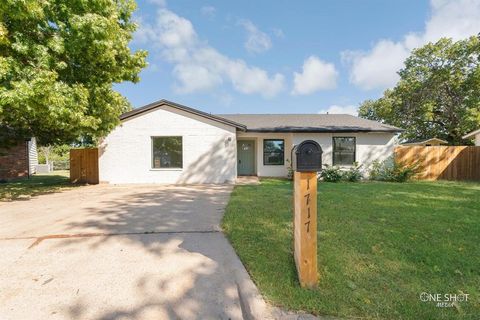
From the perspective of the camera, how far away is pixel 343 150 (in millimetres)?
13391

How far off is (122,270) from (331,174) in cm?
1104

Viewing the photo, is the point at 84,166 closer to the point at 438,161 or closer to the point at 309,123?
the point at 309,123

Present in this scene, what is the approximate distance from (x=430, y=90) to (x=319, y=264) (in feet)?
87.2

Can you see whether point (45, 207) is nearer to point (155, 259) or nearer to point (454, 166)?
point (155, 259)

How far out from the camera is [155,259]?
11.4 ft

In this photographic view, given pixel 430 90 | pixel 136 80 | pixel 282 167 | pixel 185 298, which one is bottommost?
pixel 185 298

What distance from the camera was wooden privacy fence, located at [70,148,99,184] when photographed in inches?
491

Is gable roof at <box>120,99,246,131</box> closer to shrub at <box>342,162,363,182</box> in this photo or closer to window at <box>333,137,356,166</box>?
window at <box>333,137,356,166</box>

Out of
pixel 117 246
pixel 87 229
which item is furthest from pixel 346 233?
pixel 87 229

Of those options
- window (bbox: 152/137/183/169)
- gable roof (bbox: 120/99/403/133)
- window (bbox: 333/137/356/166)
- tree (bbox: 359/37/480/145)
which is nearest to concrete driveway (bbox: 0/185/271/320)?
window (bbox: 152/137/183/169)

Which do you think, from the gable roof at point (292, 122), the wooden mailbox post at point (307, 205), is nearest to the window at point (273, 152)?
the gable roof at point (292, 122)

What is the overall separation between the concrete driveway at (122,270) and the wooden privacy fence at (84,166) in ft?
23.5

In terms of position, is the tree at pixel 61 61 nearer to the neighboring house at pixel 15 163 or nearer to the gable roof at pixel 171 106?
the gable roof at pixel 171 106

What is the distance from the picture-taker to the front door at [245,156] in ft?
49.3
